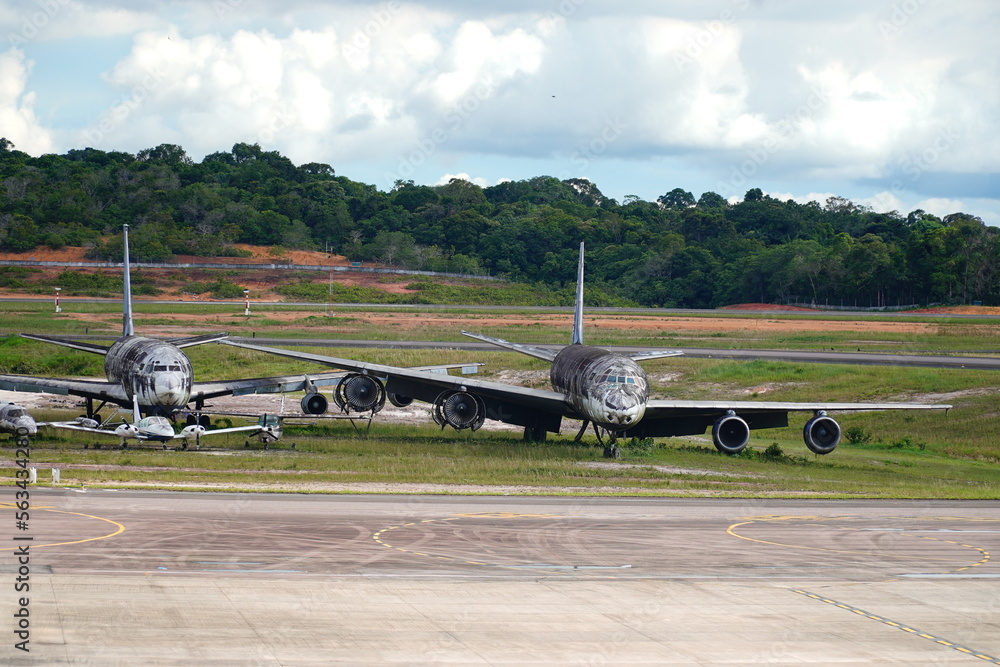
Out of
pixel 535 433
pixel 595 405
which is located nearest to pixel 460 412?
pixel 535 433

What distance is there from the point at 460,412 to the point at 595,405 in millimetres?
7114

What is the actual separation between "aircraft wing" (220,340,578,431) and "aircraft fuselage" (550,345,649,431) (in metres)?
2.21

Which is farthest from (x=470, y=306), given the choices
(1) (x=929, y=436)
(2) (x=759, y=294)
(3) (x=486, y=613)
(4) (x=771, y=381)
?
(3) (x=486, y=613)

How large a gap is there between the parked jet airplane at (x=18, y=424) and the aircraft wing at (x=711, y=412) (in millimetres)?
26057

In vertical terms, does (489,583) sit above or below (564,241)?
below

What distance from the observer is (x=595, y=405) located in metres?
39.8

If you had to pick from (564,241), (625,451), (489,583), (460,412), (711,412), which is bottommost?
(625,451)

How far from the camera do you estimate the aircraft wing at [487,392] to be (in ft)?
145

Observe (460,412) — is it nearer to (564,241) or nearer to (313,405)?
(313,405)

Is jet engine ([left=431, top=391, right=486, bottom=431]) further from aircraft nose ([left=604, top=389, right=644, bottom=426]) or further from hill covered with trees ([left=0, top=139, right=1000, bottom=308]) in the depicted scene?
hill covered with trees ([left=0, top=139, right=1000, bottom=308])

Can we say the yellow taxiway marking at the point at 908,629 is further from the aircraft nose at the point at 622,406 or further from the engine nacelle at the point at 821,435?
the engine nacelle at the point at 821,435

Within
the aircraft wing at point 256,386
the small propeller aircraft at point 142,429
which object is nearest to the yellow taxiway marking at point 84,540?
the small propeller aircraft at point 142,429

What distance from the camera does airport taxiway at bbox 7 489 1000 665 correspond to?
707 inches

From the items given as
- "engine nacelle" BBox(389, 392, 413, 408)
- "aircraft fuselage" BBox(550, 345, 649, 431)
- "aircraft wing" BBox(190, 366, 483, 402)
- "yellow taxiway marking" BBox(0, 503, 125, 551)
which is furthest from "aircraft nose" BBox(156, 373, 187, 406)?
"aircraft fuselage" BBox(550, 345, 649, 431)
